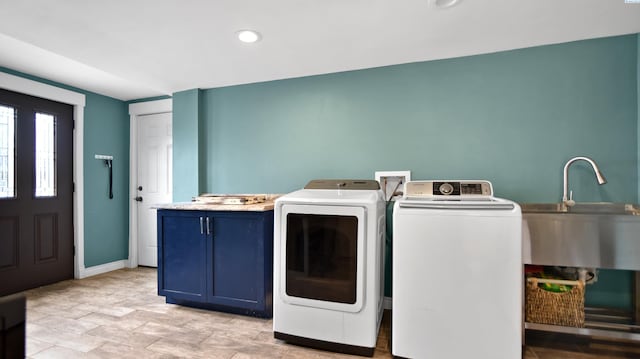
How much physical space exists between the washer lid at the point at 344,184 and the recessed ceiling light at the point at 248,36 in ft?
3.99

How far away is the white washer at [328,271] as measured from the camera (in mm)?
1845

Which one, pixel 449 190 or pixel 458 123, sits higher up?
pixel 458 123

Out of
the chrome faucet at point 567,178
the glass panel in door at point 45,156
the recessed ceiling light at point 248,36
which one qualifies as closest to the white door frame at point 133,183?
the glass panel in door at point 45,156

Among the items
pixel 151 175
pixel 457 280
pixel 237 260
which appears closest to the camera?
pixel 457 280

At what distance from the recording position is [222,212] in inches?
95.7

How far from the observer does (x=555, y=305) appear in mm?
1863

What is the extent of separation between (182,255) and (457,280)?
7.15 ft

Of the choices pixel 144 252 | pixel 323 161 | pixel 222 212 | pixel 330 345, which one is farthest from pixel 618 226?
pixel 144 252

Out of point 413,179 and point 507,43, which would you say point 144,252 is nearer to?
point 413,179

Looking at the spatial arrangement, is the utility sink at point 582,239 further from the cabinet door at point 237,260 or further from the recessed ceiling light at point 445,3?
the cabinet door at point 237,260

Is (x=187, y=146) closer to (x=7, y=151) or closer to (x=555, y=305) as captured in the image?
(x=7, y=151)

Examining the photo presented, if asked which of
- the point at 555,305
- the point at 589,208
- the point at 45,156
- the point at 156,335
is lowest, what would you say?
the point at 156,335

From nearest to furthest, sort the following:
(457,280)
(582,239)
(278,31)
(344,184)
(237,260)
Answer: (457,280) < (582,239) < (278,31) < (237,260) < (344,184)

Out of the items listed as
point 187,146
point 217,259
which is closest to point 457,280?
point 217,259
